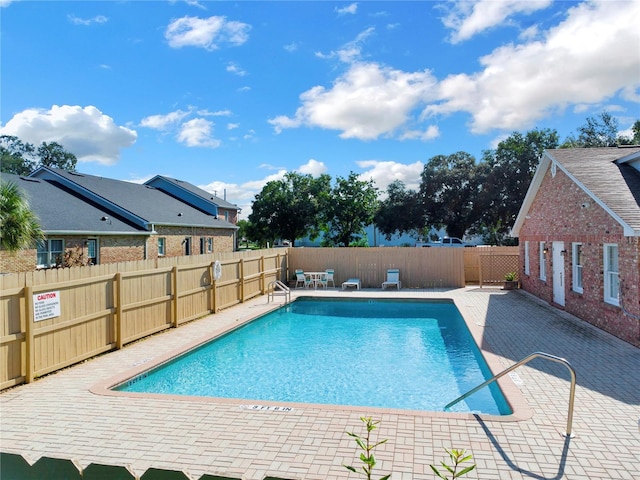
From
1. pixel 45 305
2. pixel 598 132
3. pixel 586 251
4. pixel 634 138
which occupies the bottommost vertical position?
pixel 45 305

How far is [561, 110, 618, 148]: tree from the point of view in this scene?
35125 millimetres

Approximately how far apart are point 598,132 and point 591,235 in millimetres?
31299

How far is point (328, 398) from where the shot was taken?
7469 millimetres

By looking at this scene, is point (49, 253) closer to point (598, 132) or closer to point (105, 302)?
point (105, 302)

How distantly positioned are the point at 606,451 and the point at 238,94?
666 inches

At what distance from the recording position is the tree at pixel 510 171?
111 feet

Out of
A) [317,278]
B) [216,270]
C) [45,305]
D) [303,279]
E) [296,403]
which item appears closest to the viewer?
[296,403]

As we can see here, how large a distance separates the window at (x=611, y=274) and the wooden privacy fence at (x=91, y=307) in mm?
10676

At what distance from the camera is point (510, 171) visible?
34281 mm

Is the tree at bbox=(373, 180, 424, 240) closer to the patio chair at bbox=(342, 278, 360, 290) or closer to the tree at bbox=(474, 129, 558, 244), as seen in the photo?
the tree at bbox=(474, 129, 558, 244)

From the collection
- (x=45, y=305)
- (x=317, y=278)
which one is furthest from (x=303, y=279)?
(x=45, y=305)

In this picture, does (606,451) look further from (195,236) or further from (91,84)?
(195,236)

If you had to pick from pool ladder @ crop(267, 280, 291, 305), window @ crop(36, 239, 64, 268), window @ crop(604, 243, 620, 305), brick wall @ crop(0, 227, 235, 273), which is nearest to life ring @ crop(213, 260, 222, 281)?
pool ladder @ crop(267, 280, 291, 305)

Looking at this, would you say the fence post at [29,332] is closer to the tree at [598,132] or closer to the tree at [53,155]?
the tree at [598,132]
